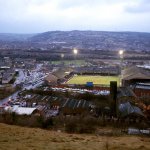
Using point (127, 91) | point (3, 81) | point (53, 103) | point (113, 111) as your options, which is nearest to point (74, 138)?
point (113, 111)

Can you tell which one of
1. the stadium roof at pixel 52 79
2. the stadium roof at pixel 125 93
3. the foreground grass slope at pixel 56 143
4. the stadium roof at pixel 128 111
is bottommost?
the stadium roof at pixel 52 79

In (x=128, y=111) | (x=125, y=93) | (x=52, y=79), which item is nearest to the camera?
(x=128, y=111)

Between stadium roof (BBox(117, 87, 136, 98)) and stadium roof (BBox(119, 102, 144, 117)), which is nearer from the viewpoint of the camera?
stadium roof (BBox(119, 102, 144, 117))

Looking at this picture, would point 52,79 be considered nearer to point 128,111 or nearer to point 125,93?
point 125,93

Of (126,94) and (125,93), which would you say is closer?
(126,94)

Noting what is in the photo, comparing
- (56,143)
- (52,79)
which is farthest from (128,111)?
(52,79)

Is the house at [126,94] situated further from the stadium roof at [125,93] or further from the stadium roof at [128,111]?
the stadium roof at [128,111]

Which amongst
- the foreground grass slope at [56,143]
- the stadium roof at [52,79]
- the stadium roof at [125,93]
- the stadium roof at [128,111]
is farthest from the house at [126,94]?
the foreground grass slope at [56,143]

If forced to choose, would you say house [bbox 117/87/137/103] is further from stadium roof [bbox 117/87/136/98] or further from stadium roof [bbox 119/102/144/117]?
stadium roof [bbox 119/102/144/117]

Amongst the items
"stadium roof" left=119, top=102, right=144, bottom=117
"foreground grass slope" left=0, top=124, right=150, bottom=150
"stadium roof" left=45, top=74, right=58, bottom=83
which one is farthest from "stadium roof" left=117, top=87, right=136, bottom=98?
"foreground grass slope" left=0, top=124, right=150, bottom=150

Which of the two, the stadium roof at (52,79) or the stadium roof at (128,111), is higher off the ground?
the stadium roof at (128,111)

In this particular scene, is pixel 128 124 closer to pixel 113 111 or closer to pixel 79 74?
pixel 113 111
